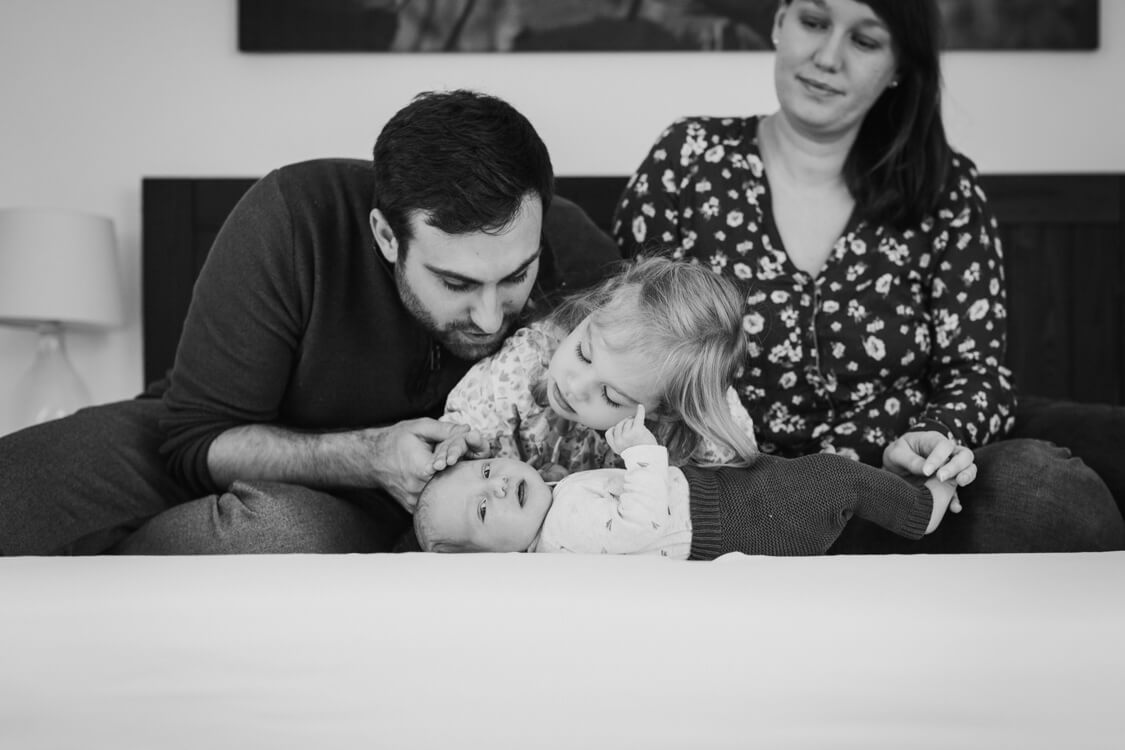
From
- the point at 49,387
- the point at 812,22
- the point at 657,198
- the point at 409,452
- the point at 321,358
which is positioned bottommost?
the point at 49,387

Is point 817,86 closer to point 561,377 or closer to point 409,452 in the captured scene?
point 561,377

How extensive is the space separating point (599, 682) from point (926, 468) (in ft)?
2.29

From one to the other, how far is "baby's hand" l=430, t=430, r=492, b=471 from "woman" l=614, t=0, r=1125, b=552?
20.8 inches

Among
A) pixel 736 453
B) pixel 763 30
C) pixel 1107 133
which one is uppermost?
pixel 763 30

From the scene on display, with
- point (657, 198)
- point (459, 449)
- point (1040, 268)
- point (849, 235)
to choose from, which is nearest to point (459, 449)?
point (459, 449)

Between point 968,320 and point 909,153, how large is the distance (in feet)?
1.03

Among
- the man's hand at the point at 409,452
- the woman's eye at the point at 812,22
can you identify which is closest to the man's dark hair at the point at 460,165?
the man's hand at the point at 409,452

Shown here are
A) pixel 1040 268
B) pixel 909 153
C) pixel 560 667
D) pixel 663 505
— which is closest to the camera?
pixel 560 667

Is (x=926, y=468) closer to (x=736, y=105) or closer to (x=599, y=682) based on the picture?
(x=599, y=682)

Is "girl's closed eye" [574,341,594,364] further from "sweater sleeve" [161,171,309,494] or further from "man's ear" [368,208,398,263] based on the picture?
"sweater sleeve" [161,171,309,494]

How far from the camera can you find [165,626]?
39.8 inches

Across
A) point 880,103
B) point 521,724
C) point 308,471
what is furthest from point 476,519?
point 880,103

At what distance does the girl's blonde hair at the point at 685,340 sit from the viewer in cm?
156

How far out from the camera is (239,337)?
164cm
